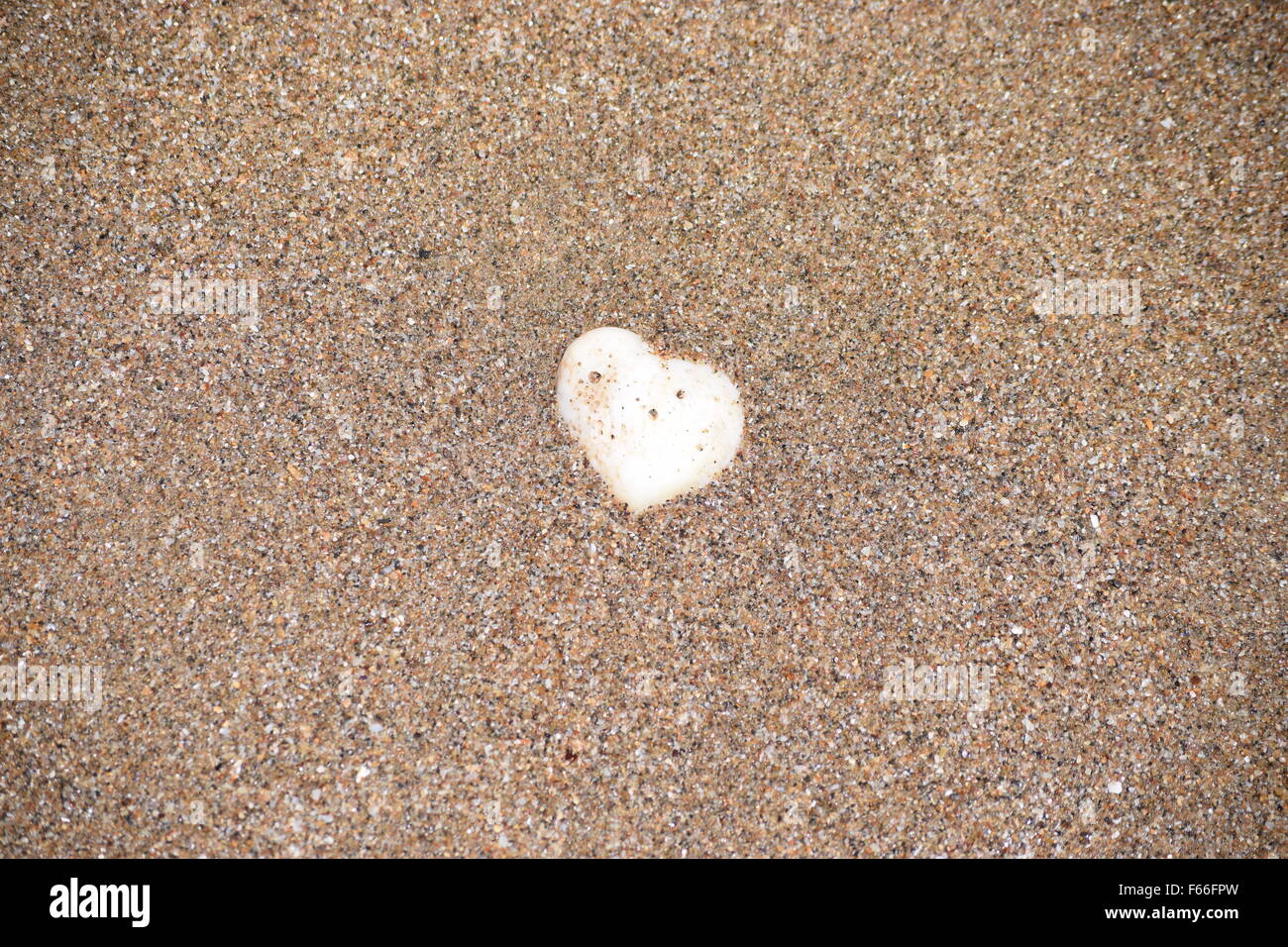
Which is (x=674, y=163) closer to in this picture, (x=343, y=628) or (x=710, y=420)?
(x=710, y=420)

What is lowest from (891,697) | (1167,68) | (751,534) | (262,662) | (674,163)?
(891,697)

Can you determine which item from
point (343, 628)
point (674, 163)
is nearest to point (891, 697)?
point (343, 628)

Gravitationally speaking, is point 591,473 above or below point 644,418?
below
